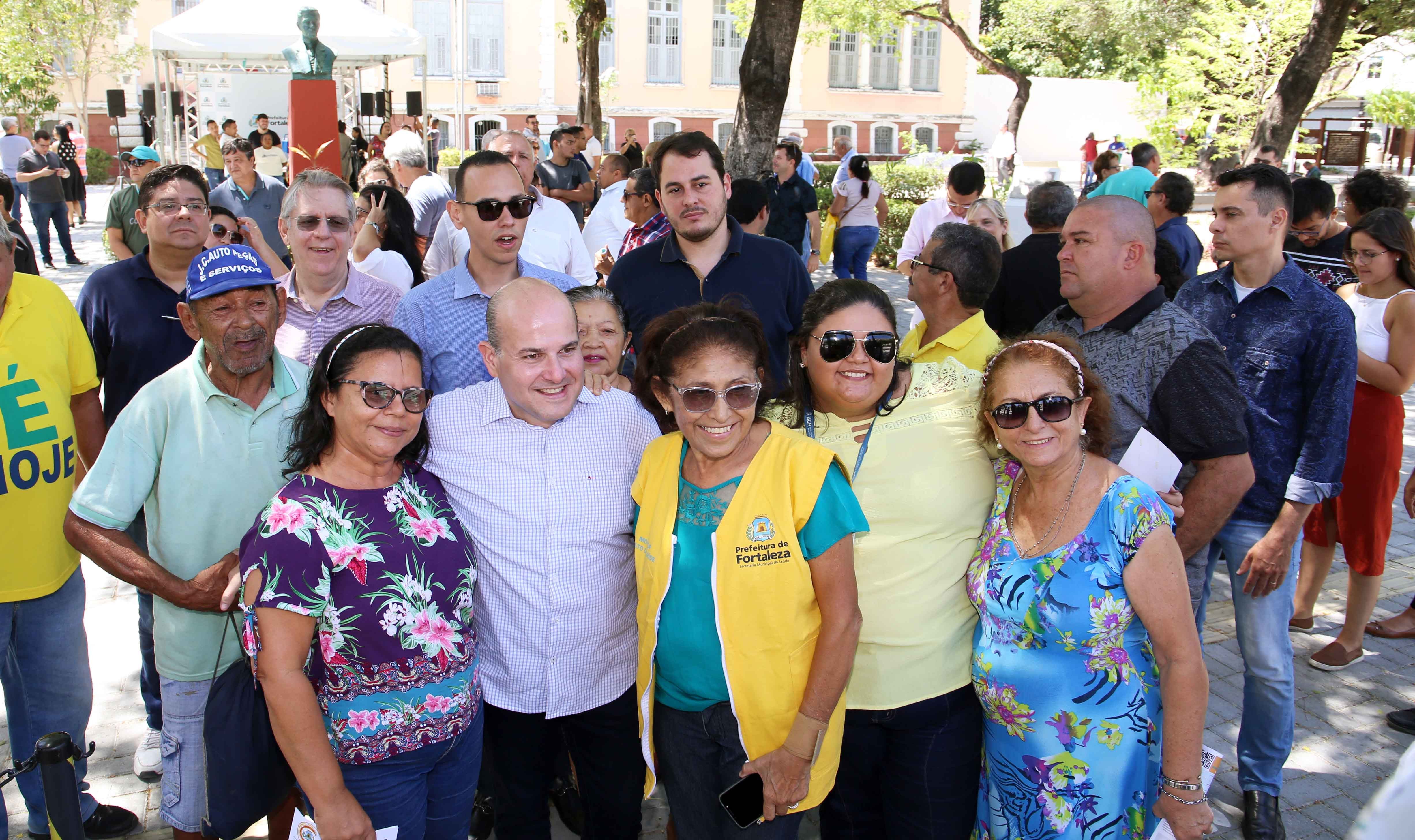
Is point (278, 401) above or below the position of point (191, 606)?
above

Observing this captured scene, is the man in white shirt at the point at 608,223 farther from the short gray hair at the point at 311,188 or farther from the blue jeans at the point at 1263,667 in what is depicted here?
the blue jeans at the point at 1263,667

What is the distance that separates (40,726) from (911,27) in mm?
38046

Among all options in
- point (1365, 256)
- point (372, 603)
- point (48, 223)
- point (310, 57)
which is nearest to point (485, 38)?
point (48, 223)

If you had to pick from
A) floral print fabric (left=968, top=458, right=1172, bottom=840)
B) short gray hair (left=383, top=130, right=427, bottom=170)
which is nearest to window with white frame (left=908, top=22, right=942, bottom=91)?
short gray hair (left=383, top=130, right=427, bottom=170)

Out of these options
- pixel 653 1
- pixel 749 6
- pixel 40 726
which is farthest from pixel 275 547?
pixel 653 1

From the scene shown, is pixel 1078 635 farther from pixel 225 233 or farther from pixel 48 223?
pixel 48 223

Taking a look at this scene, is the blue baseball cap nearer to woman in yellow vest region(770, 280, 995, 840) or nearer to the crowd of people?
the crowd of people

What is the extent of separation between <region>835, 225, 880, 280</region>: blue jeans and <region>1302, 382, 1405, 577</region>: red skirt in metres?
6.76

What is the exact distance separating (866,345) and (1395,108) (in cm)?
2576

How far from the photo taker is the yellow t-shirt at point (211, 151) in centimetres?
1388

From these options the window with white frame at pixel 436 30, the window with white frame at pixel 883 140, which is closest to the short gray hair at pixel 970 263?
the window with white frame at pixel 436 30

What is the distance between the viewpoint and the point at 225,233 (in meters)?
4.66

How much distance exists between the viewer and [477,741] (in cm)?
253

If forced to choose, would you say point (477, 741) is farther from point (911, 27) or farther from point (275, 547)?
point (911, 27)
